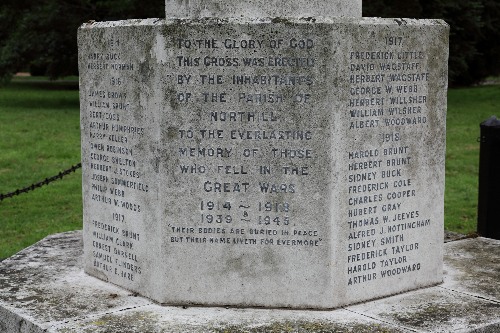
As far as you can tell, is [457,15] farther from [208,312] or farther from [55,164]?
[208,312]

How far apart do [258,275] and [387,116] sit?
134 centimetres

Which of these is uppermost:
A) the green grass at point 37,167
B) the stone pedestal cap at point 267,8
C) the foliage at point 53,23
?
the foliage at point 53,23

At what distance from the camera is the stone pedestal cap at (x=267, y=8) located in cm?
508

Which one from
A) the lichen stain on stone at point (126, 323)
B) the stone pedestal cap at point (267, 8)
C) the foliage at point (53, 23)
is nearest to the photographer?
the lichen stain on stone at point (126, 323)

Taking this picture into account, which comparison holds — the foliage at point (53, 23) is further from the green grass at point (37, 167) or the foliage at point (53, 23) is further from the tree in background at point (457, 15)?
the tree in background at point (457, 15)

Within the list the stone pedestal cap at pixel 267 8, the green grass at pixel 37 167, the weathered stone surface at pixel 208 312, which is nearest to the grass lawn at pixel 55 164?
the green grass at pixel 37 167

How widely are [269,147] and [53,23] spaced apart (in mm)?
21427

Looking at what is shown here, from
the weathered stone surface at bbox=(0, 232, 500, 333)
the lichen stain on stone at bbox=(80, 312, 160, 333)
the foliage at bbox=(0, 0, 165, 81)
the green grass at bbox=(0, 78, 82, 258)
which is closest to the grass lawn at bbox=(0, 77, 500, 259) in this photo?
the green grass at bbox=(0, 78, 82, 258)

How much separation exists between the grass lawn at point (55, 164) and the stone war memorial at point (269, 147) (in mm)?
3840

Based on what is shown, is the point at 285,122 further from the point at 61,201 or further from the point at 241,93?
the point at 61,201

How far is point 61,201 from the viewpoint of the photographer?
37.1 ft

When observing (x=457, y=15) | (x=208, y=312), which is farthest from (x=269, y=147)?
(x=457, y=15)

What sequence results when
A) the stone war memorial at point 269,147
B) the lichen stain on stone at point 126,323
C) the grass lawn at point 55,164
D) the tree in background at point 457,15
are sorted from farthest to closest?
the tree in background at point 457,15 → the grass lawn at point 55,164 → the stone war memorial at point 269,147 → the lichen stain on stone at point 126,323

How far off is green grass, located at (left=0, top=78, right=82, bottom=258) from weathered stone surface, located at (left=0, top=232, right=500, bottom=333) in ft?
10.4
